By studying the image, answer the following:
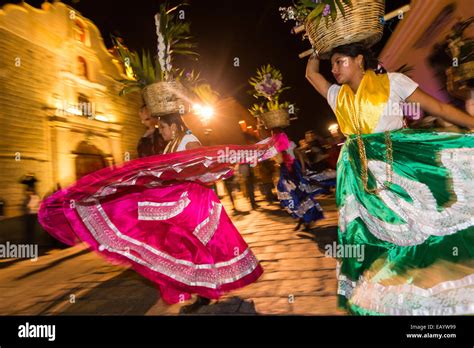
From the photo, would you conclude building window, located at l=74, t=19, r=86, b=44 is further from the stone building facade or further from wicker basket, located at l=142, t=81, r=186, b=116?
wicker basket, located at l=142, t=81, r=186, b=116

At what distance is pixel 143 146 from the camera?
430 centimetres

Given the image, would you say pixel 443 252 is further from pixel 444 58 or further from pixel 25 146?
pixel 25 146

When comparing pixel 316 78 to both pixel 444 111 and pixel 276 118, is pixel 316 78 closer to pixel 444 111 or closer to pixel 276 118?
pixel 444 111

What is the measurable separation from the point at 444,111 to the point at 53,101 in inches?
565

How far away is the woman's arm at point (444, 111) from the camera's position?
1.82 metres

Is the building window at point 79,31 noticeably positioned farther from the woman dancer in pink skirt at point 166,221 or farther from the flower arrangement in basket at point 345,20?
the flower arrangement in basket at point 345,20

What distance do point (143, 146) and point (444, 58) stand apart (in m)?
7.98

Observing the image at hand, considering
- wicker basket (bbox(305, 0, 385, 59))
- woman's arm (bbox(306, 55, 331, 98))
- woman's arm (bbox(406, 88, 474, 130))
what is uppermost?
wicker basket (bbox(305, 0, 385, 59))

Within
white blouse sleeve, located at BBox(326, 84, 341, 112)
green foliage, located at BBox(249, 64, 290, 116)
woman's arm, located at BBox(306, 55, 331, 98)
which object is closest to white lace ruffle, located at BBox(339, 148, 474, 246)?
white blouse sleeve, located at BBox(326, 84, 341, 112)

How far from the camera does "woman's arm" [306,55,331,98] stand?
227 centimetres

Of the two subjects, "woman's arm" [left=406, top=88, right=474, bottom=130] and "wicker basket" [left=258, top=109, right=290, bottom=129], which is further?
"wicker basket" [left=258, top=109, right=290, bottom=129]

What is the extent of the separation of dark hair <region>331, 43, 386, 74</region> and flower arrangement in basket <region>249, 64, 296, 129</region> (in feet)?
9.29

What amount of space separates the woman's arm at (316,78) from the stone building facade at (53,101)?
25.9 ft
